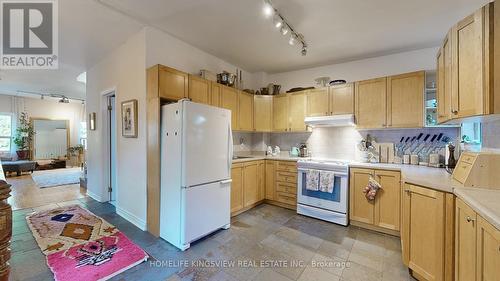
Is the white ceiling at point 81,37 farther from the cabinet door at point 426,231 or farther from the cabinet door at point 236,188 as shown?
the cabinet door at point 426,231

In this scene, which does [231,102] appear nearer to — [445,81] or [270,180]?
[270,180]

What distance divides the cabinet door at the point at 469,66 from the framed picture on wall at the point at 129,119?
354cm

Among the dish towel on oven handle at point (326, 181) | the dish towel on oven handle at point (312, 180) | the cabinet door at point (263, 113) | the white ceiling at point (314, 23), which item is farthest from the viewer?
the cabinet door at point (263, 113)

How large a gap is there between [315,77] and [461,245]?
10.7ft

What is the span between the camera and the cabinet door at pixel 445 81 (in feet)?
5.98

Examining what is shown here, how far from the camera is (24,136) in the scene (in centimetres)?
719

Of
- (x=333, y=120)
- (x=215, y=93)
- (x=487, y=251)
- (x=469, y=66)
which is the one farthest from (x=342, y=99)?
(x=487, y=251)

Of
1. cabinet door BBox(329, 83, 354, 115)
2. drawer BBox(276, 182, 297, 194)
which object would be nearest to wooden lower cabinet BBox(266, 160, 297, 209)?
drawer BBox(276, 182, 297, 194)

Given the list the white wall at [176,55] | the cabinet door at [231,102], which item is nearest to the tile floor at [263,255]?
the cabinet door at [231,102]

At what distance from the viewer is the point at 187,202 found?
7.55 feet

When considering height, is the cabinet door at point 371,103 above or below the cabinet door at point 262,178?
above

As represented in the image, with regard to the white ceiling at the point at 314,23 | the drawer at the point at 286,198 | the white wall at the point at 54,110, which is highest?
the white ceiling at the point at 314,23

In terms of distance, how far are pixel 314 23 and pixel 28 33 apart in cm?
376

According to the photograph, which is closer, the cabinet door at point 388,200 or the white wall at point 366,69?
the cabinet door at point 388,200
